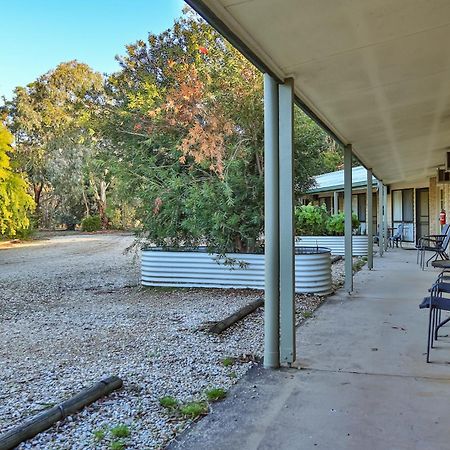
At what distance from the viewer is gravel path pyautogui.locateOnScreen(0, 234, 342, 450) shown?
272 cm

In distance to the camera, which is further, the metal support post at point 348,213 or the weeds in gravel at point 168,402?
the metal support post at point 348,213

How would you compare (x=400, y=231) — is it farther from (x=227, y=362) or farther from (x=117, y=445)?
(x=117, y=445)

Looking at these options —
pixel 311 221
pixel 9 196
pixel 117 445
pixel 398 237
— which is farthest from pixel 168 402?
pixel 9 196

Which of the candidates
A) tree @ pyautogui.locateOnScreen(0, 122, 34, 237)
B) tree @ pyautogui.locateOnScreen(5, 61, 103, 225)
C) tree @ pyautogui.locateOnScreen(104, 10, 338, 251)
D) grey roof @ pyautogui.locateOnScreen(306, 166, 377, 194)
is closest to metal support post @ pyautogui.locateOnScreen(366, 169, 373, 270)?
tree @ pyautogui.locateOnScreen(104, 10, 338, 251)

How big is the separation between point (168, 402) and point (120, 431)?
0.47m

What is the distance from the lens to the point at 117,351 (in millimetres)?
4227

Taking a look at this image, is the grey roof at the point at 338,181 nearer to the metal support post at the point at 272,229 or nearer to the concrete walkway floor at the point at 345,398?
the concrete walkway floor at the point at 345,398

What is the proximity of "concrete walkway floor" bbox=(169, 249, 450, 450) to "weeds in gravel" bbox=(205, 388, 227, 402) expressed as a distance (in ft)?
0.25

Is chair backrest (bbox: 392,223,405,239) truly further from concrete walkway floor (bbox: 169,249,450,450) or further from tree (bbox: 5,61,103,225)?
tree (bbox: 5,61,103,225)

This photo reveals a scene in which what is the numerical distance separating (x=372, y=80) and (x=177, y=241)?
4.77 metres

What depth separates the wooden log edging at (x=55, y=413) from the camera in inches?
94.6

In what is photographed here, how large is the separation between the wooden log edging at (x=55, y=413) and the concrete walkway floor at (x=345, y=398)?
28.8 inches

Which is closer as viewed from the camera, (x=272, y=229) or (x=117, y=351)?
(x=272, y=229)

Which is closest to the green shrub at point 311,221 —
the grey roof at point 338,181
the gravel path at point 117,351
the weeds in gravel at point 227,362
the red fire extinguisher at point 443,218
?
the grey roof at point 338,181
